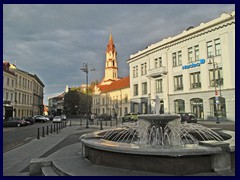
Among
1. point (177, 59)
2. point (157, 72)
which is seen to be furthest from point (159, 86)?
point (177, 59)

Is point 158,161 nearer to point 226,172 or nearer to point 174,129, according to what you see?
point 226,172

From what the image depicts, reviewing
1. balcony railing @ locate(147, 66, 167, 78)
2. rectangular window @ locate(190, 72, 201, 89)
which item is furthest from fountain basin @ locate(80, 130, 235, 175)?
balcony railing @ locate(147, 66, 167, 78)

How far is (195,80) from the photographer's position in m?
37.8

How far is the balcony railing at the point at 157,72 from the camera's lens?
43.9 m

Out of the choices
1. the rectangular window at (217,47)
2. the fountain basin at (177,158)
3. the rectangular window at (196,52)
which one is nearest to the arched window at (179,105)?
the rectangular window at (196,52)

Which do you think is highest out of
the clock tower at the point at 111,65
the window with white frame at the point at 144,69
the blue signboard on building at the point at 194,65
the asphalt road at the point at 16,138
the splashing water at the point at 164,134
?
the clock tower at the point at 111,65

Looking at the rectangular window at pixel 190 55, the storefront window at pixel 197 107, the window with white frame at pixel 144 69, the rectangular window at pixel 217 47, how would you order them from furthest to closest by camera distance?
1. the window with white frame at pixel 144 69
2. the rectangular window at pixel 190 55
3. the storefront window at pixel 197 107
4. the rectangular window at pixel 217 47

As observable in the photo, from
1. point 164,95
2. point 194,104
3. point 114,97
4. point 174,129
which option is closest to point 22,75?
point 114,97

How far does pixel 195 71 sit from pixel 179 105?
699 cm

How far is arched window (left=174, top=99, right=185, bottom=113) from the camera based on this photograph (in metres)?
39.6

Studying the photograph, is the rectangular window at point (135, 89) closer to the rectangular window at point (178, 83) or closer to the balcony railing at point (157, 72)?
the balcony railing at point (157, 72)

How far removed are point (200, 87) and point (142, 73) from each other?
18.1 m

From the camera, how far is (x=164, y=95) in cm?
4381

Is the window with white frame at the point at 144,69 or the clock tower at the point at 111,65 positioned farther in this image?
the clock tower at the point at 111,65
